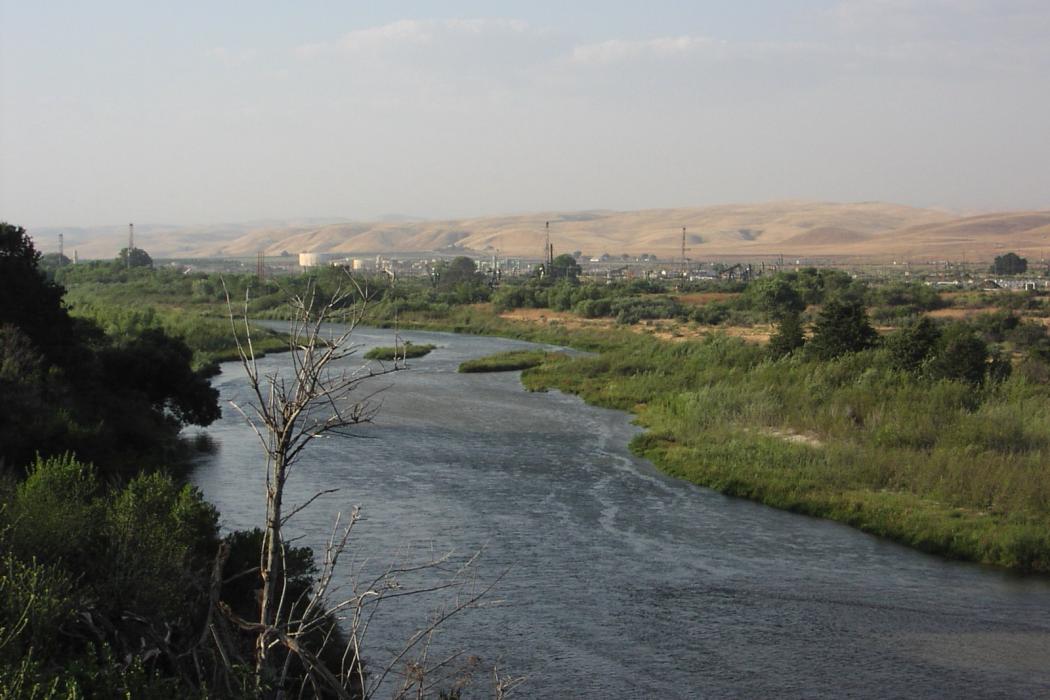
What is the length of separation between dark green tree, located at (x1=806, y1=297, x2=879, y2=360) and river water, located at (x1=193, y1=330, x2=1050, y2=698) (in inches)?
325

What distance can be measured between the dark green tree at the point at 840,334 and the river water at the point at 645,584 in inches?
325

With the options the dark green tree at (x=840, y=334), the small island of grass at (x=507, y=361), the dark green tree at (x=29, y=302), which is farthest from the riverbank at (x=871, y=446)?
the dark green tree at (x=29, y=302)

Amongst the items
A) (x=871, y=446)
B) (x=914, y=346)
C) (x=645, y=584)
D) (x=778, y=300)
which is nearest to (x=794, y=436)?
(x=871, y=446)

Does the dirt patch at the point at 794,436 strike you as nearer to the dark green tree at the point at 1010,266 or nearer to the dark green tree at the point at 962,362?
the dark green tree at the point at 962,362

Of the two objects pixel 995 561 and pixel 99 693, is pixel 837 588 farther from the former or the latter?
pixel 99 693

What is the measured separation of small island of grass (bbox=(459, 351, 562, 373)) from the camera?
37.8m

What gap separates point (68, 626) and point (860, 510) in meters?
13.5

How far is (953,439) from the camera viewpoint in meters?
20.1

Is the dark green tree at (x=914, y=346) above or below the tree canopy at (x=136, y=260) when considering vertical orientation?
below

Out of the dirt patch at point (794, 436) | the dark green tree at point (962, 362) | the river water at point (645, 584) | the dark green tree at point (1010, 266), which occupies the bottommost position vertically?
the river water at point (645, 584)

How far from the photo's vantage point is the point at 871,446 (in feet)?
68.3

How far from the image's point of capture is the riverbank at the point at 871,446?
16.9 meters

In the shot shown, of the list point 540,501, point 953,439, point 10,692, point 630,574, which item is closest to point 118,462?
point 540,501

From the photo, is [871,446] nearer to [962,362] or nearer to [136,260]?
[962,362]
